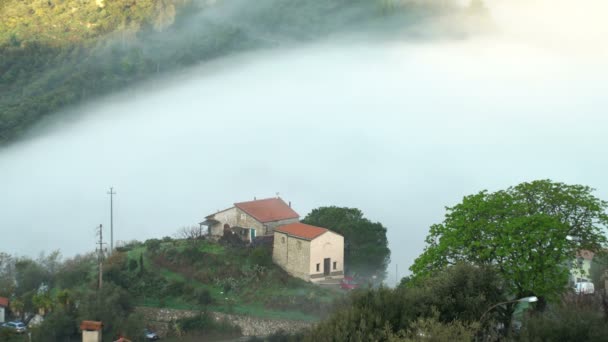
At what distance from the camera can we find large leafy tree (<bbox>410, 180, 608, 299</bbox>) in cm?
2466

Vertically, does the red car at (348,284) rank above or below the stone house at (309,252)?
below

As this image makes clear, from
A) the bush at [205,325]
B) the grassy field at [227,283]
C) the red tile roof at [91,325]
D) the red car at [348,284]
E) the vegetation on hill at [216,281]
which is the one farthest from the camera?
the red car at [348,284]

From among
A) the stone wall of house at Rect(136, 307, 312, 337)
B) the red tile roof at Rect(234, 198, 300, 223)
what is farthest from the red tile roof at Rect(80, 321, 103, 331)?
the red tile roof at Rect(234, 198, 300, 223)

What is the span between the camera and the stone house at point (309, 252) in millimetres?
43469

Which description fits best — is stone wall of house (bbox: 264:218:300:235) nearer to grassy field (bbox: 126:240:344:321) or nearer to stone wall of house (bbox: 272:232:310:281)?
grassy field (bbox: 126:240:344:321)

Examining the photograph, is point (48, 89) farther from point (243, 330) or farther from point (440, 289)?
point (440, 289)

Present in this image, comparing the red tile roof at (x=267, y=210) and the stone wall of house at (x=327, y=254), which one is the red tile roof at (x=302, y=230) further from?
the red tile roof at (x=267, y=210)

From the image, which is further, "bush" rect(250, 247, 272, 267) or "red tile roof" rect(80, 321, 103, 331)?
"bush" rect(250, 247, 272, 267)

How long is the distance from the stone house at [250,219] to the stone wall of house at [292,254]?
7.46 feet

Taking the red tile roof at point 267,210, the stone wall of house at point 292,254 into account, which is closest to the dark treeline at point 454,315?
the stone wall of house at point 292,254

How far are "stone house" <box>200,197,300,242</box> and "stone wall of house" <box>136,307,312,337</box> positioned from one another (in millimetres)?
8068

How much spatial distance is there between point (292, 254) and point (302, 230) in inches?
56.8

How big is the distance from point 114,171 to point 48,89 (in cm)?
2320

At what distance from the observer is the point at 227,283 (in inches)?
1704
